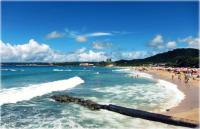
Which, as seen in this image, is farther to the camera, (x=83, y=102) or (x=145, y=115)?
(x=83, y=102)

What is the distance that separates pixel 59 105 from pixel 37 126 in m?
7.20

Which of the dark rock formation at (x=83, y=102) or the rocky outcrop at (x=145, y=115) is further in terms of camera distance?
the dark rock formation at (x=83, y=102)

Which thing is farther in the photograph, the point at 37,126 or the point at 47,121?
the point at 47,121

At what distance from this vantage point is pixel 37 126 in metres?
17.8

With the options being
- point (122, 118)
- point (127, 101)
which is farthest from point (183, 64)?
point (122, 118)

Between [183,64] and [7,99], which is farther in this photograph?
[183,64]

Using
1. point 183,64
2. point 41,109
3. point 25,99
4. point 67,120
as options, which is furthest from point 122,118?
point 183,64

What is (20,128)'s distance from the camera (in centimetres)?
1736

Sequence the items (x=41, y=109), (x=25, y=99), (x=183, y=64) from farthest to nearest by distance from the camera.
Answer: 1. (x=183, y=64)
2. (x=25, y=99)
3. (x=41, y=109)

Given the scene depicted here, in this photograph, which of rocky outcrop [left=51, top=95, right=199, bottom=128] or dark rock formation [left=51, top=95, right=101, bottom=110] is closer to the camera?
rocky outcrop [left=51, top=95, right=199, bottom=128]

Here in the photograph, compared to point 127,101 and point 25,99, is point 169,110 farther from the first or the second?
point 25,99

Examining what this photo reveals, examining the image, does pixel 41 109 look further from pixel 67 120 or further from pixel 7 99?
pixel 7 99

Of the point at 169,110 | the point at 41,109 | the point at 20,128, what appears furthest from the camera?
the point at 41,109

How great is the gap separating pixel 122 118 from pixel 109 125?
173cm
